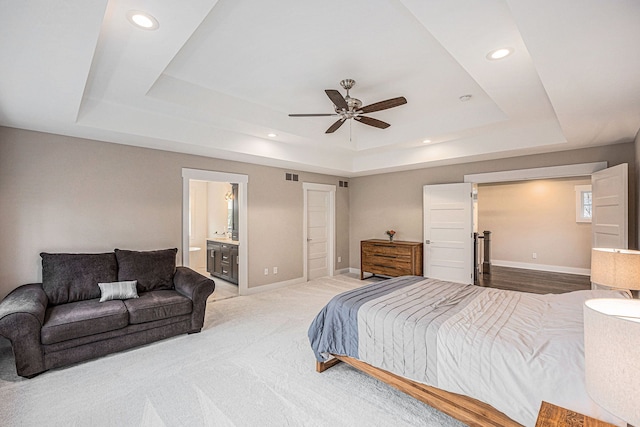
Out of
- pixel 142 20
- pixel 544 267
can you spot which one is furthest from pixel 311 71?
pixel 544 267

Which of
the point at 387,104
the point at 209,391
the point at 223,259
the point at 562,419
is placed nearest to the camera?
the point at 562,419

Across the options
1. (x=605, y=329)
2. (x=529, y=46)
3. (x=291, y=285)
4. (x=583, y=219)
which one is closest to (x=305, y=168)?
(x=291, y=285)

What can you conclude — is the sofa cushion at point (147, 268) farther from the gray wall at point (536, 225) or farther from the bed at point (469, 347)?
the gray wall at point (536, 225)

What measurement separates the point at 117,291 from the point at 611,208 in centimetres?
590

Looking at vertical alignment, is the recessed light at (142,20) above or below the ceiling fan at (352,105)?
above

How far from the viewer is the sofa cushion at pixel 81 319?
2.61 metres

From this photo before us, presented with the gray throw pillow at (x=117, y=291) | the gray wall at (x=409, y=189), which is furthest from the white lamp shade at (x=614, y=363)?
the gray wall at (x=409, y=189)

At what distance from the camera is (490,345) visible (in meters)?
1.78

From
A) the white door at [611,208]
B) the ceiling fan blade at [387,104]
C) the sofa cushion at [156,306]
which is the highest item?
the ceiling fan blade at [387,104]

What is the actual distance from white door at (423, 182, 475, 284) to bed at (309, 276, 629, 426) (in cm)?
250

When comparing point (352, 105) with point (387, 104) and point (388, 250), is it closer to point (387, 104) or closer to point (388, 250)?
point (387, 104)

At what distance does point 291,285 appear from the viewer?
5.84m

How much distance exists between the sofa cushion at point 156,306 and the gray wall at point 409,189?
14.5ft

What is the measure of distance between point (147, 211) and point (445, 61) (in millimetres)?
4132
